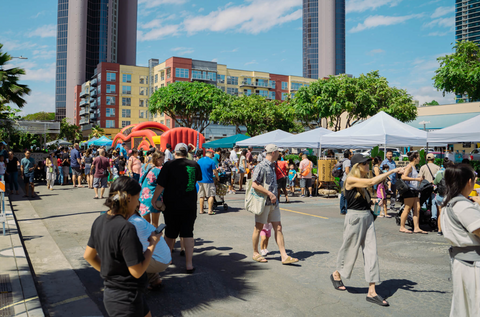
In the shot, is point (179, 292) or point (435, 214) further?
point (435, 214)

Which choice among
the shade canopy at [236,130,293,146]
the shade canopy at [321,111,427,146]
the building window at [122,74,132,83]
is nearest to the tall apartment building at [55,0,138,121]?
the building window at [122,74,132,83]

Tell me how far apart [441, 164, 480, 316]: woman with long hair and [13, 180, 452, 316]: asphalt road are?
1198mm

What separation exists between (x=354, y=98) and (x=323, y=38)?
13263 centimetres

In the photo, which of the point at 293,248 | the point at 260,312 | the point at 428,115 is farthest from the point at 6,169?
the point at 428,115

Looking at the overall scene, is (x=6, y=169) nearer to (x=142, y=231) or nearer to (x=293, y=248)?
(x=293, y=248)

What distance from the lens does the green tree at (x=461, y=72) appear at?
22.8 meters

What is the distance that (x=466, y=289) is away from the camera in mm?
3008

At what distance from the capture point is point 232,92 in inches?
3233

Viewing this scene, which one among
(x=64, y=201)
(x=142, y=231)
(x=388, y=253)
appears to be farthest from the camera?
(x=64, y=201)

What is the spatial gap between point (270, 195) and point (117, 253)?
11.4 feet

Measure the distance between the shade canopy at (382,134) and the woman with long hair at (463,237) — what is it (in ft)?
33.8

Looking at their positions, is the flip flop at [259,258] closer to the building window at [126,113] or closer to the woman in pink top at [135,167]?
the woman in pink top at [135,167]

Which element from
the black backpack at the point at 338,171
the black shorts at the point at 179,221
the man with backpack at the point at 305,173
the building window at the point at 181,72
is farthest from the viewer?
the building window at the point at 181,72

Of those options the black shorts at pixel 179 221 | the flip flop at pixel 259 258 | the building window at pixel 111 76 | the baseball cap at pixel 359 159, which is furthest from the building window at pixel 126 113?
the baseball cap at pixel 359 159
